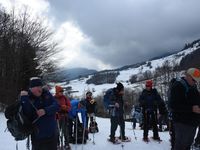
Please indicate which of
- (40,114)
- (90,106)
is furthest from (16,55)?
(40,114)

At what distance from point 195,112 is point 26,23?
28.4m

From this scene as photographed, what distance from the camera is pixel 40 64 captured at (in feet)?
113

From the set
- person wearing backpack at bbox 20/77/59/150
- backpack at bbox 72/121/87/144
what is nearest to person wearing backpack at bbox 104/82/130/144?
backpack at bbox 72/121/87/144

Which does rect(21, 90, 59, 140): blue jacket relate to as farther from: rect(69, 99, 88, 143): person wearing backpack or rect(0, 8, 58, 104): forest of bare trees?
rect(0, 8, 58, 104): forest of bare trees

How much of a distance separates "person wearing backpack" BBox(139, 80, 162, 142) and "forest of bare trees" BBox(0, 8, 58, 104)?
51.2ft

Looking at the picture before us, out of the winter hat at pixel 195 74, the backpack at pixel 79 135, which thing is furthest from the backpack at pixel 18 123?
the backpack at pixel 79 135

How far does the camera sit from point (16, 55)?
1131 inches

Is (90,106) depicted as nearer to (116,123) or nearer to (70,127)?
(70,127)

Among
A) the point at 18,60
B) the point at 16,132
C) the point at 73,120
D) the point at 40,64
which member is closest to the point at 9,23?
the point at 18,60

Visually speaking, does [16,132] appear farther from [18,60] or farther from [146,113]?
[18,60]

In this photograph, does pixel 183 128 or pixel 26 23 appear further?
pixel 26 23

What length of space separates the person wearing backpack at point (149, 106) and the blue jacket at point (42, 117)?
6.15 meters

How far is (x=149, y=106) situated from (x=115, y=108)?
1239 mm

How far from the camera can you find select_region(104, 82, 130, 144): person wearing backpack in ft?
37.5
